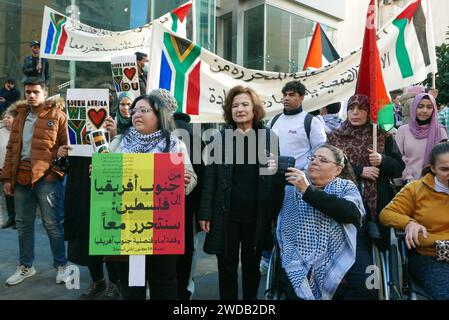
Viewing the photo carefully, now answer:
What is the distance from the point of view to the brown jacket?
13.7 ft

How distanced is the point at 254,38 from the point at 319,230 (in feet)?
33.5

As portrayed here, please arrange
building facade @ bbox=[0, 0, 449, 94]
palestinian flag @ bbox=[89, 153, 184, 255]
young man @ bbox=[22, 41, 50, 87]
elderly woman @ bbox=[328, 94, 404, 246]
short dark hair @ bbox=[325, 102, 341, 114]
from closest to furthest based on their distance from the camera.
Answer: palestinian flag @ bbox=[89, 153, 184, 255] → elderly woman @ bbox=[328, 94, 404, 246] → short dark hair @ bbox=[325, 102, 341, 114] → young man @ bbox=[22, 41, 50, 87] → building facade @ bbox=[0, 0, 449, 94]

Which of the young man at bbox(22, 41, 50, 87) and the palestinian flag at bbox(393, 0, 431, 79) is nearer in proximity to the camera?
the palestinian flag at bbox(393, 0, 431, 79)

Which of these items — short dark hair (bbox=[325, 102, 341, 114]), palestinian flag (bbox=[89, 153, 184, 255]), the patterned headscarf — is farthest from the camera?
short dark hair (bbox=[325, 102, 341, 114])

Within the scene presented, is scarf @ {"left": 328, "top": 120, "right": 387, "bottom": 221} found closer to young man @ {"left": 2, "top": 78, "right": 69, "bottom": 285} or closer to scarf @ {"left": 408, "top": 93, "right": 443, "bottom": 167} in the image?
scarf @ {"left": 408, "top": 93, "right": 443, "bottom": 167}

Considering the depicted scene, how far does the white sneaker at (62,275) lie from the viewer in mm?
4228

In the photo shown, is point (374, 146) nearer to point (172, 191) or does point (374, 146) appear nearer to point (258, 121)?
point (258, 121)

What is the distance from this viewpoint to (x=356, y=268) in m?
2.88

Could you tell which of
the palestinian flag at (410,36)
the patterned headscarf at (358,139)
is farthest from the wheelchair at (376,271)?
the palestinian flag at (410,36)

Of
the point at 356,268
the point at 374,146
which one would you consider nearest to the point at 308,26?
the point at 374,146

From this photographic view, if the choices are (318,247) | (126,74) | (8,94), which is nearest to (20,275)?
(126,74)

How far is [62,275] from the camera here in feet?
14.0

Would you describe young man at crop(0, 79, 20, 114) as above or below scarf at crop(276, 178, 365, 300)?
above

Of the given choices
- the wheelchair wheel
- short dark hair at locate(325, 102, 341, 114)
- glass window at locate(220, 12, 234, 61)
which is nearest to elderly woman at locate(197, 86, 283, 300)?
the wheelchair wheel
